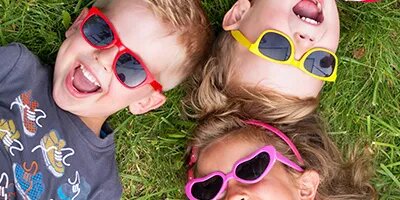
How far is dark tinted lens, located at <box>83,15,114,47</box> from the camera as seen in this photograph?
2.82m

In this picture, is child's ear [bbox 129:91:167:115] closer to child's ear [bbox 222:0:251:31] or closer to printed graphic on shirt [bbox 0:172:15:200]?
child's ear [bbox 222:0:251:31]

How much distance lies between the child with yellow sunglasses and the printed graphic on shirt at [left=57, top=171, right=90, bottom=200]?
28.3 inches

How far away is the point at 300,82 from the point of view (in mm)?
2855

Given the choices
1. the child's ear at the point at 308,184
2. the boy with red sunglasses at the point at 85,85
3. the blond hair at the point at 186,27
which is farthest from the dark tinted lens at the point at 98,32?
the child's ear at the point at 308,184

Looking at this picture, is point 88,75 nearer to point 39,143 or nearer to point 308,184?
point 39,143

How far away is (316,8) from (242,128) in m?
0.60

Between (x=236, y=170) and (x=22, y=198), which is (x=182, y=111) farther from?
(x=22, y=198)

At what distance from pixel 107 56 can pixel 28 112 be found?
460 millimetres

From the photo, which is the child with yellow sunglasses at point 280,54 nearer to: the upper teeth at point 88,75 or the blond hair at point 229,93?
the blond hair at point 229,93

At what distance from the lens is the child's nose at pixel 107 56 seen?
282cm

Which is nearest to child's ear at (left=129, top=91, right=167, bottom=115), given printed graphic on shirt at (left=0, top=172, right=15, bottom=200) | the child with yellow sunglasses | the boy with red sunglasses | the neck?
the boy with red sunglasses

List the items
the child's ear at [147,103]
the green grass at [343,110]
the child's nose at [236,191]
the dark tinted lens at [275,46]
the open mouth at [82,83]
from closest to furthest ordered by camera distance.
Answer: the child's nose at [236,191] → the dark tinted lens at [275,46] → the open mouth at [82,83] → the child's ear at [147,103] → the green grass at [343,110]

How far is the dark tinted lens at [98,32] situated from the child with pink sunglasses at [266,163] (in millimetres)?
599

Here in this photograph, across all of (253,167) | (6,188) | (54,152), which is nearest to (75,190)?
(54,152)
